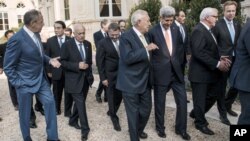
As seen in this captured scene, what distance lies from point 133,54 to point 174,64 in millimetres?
913

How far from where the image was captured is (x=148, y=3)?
1372 centimetres

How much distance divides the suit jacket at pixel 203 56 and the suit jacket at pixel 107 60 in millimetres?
1335

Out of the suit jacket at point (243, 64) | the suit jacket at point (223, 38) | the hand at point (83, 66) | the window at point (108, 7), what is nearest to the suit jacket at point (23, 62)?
the hand at point (83, 66)

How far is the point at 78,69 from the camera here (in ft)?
20.3

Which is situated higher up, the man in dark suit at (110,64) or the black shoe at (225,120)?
the man in dark suit at (110,64)

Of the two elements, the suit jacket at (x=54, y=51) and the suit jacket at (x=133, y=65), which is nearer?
the suit jacket at (x=133, y=65)

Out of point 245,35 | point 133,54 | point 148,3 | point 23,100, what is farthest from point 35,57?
point 148,3

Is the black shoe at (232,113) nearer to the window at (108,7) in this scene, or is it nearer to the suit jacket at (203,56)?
the suit jacket at (203,56)

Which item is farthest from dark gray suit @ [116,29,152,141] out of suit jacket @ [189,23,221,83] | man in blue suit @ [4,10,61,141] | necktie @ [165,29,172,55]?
man in blue suit @ [4,10,61,141]

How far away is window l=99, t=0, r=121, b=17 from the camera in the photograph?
797 inches

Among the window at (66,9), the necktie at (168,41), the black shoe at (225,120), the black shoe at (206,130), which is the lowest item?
the black shoe at (206,130)

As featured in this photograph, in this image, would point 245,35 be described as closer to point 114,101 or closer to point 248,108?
point 248,108

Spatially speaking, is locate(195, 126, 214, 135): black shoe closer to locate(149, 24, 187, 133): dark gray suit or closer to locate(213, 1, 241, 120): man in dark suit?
locate(149, 24, 187, 133): dark gray suit

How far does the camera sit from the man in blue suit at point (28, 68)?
209 inches
